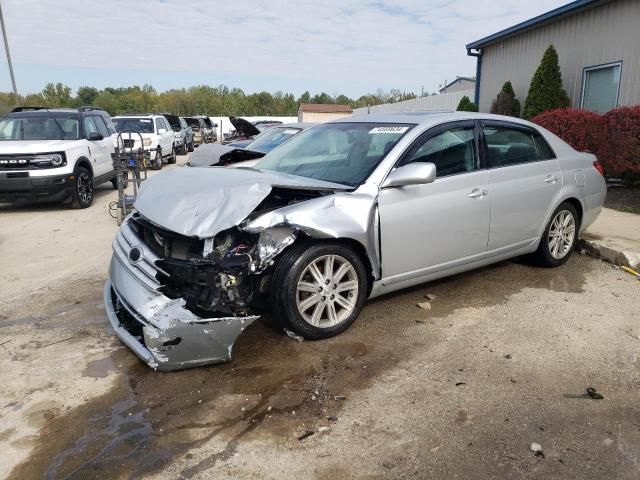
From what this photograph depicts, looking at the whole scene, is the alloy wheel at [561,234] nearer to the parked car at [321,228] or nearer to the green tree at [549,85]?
the parked car at [321,228]

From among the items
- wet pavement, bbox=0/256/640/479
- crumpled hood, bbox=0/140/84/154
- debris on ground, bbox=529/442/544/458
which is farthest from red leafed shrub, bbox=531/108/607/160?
crumpled hood, bbox=0/140/84/154

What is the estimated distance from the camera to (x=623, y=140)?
8.34 metres

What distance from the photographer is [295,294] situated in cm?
367

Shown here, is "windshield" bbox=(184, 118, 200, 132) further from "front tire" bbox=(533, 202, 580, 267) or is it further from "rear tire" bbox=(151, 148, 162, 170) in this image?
"front tire" bbox=(533, 202, 580, 267)

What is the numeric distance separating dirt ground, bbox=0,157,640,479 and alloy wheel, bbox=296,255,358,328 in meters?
0.20

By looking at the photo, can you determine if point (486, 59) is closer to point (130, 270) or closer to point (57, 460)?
point (130, 270)

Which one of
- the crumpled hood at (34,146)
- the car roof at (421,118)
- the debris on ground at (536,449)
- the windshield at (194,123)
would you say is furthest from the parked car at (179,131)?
the debris on ground at (536,449)

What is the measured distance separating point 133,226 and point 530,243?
148 inches

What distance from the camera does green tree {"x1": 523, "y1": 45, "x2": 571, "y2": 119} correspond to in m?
12.6

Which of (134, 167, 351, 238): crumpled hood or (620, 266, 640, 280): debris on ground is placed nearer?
(134, 167, 351, 238): crumpled hood

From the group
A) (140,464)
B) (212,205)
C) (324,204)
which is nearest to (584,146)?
(324,204)

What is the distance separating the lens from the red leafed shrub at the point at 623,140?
26.6 feet

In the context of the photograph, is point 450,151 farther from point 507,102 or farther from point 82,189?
point 507,102

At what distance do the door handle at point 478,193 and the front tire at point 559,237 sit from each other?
3.76 ft
